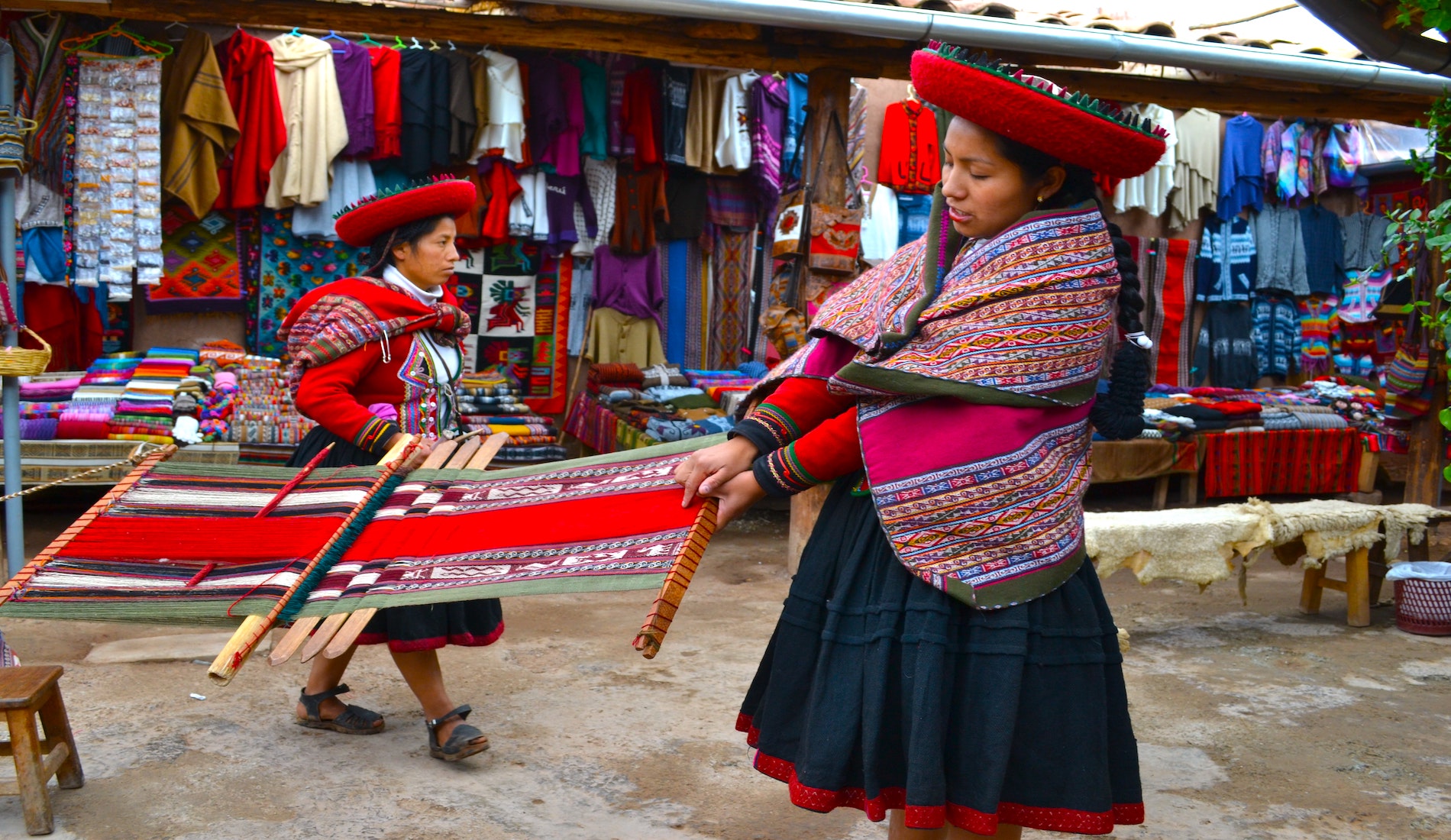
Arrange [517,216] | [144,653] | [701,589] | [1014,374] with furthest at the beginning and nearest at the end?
[517,216]
[701,589]
[144,653]
[1014,374]

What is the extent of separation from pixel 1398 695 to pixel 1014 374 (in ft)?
11.3

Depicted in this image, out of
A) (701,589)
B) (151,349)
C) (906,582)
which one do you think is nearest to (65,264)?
(151,349)

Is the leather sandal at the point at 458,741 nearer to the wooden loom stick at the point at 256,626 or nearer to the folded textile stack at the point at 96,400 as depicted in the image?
the wooden loom stick at the point at 256,626

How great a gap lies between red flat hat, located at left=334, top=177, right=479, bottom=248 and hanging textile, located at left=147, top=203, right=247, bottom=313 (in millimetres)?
3835

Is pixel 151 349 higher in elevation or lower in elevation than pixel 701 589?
higher

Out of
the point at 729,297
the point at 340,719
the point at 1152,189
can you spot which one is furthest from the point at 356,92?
the point at 1152,189

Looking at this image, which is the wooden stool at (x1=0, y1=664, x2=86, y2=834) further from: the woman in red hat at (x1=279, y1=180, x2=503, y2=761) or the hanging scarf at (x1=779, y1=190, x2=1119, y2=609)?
the hanging scarf at (x1=779, y1=190, x2=1119, y2=609)

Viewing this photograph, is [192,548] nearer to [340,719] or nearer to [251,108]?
[340,719]

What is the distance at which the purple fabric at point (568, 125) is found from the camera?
7.21 m

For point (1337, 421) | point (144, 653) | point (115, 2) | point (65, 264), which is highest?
point (115, 2)

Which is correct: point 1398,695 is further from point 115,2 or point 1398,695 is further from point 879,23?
point 115,2

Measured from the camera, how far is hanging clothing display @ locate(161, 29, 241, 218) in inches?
252

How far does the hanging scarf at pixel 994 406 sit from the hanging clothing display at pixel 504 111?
18.1ft

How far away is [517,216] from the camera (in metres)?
7.36
